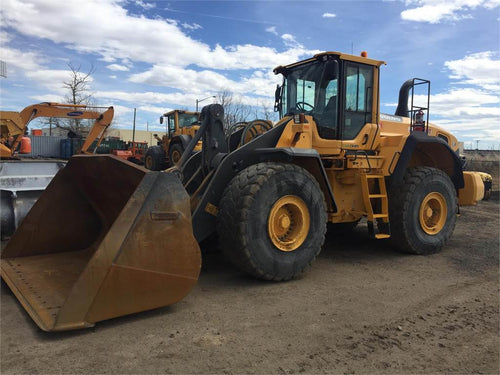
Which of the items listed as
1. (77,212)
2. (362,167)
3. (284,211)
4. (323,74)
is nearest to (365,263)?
(362,167)

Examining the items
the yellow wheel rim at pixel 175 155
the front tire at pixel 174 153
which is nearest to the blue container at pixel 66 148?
the front tire at pixel 174 153

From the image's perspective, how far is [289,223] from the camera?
4.91m

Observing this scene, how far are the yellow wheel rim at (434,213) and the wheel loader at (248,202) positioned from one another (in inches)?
0.7

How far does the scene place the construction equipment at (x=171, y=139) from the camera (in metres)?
15.6

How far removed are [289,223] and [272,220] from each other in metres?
0.33

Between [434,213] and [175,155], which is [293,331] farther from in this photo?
[175,155]

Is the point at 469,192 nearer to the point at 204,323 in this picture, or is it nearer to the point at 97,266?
the point at 204,323

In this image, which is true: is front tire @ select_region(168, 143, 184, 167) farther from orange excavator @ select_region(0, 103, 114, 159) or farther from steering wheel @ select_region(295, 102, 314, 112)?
steering wheel @ select_region(295, 102, 314, 112)

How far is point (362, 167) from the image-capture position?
235 inches

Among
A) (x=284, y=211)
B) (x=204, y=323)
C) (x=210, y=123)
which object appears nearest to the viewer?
(x=204, y=323)

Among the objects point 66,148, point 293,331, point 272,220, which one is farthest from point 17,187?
point 66,148

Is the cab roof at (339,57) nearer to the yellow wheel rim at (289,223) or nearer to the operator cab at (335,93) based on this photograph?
the operator cab at (335,93)

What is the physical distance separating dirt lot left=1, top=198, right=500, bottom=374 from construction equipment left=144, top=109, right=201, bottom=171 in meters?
10.8

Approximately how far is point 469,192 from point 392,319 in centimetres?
452
